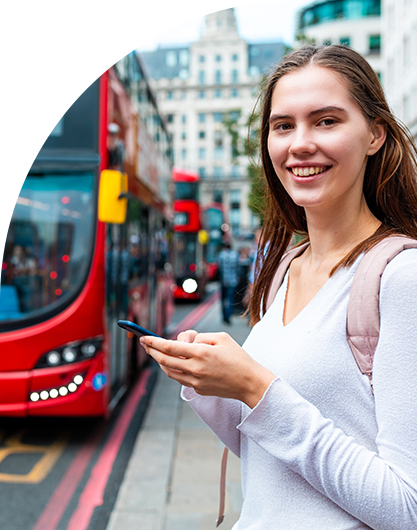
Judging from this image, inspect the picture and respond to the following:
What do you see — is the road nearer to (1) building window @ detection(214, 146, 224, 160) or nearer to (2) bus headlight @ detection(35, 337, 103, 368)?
(2) bus headlight @ detection(35, 337, 103, 368)

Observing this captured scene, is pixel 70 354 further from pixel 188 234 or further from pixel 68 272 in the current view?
pixel 188 234

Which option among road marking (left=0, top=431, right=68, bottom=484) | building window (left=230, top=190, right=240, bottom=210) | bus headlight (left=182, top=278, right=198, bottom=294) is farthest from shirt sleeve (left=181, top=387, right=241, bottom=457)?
building window (left=230, top=190, right=240, bottom=210)

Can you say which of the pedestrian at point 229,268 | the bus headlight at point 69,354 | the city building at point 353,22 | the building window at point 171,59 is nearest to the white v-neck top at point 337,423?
the bus headlight at point 69,354

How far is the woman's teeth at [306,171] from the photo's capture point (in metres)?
1.10

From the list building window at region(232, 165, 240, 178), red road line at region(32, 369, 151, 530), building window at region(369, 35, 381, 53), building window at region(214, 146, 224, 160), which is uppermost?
building window at region(369, 35, 381, 53)

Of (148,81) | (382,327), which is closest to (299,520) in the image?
(382,327)

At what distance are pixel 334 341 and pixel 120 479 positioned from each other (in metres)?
3.50

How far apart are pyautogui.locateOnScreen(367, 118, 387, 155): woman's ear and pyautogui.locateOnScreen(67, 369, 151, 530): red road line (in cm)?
304

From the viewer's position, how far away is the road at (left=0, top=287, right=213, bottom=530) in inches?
137

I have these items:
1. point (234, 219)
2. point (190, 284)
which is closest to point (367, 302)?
point (190, 284)

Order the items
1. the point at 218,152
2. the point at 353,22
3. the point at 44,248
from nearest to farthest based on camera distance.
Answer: the point at 44,248 → the point at 353,22 → the point at 218,152

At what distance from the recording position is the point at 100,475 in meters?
4.12

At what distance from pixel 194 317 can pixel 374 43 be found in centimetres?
3535

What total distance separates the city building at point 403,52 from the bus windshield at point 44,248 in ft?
74.8
